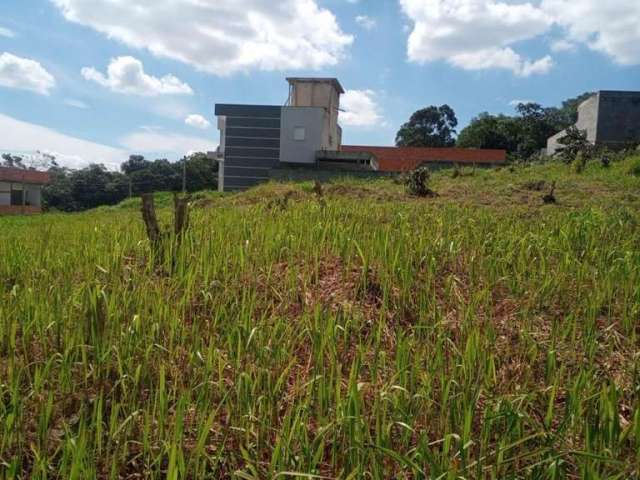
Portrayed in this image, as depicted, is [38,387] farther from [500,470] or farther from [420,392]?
[500,470]

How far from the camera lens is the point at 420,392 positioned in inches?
75.7

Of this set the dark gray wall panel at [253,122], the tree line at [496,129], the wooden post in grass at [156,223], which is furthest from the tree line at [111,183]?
the wooden post in grass at [156,223]

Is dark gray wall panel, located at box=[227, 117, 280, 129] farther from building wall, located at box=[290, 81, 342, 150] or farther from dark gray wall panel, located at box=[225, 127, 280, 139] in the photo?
building wall, located at box=[290, 81, 342, 150]

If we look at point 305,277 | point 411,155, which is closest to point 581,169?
point 305,277

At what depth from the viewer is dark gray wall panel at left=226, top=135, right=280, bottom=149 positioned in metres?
27.6

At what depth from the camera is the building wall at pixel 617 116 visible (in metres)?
21.5

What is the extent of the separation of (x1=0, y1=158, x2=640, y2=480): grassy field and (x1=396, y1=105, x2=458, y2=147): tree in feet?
161

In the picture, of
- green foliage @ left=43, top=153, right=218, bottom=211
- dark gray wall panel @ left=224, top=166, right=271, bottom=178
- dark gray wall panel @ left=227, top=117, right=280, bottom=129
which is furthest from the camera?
green foliage @ left=43, top=153, right=218, bottom=211

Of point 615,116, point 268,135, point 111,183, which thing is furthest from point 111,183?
point 615,116

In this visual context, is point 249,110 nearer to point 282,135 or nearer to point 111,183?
point 282,135

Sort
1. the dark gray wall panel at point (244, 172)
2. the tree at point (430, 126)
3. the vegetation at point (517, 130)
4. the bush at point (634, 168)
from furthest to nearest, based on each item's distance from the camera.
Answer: the tree at point (430, 126), the vegetation at point (517, 130), the dark gray wall panel at point (244, 172), the bush at point (634, 168)

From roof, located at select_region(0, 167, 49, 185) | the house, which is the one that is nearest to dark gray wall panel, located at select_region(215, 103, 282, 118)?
the house

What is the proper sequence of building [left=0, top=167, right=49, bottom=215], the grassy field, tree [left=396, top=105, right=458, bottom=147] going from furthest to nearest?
tree [left=396, top=105, right=458, bottom=147], building [left=0, top=167, right=49, bottom=215], the grassy field

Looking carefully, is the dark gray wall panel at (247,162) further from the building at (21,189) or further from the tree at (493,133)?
the tree at (493,133)
